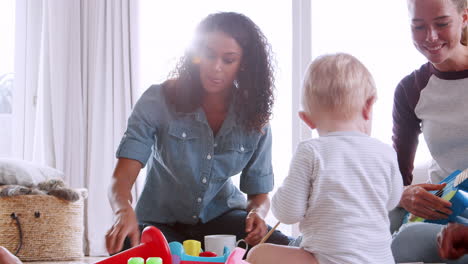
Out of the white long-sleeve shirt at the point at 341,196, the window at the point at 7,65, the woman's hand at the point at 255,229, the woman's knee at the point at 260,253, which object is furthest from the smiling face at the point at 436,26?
the window at the point at 7,65

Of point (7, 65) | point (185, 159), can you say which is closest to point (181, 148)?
point (185, 159)

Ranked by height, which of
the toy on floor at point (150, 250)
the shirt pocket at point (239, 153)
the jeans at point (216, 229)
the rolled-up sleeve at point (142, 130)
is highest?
the rolled-up sleeve at point (142, 130)

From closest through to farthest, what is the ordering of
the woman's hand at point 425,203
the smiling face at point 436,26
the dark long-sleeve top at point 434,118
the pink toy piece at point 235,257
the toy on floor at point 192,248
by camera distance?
the pink toy piece at point 235,257 → the toy on floor at point 192,248 → the woman's hand at point 425,203 → the smiling face at point 436,26 → the dark long-sleeve top at point 434,118

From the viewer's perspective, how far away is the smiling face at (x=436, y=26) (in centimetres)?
163

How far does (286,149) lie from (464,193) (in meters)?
2.09

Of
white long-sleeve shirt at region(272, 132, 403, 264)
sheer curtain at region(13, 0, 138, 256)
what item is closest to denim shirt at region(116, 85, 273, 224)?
white long-sleeve shirt at region(272, 132, 403, 264)

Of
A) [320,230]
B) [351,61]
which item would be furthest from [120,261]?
[351,61]

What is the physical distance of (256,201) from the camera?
1.97 m

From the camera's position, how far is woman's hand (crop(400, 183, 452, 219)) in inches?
59.9

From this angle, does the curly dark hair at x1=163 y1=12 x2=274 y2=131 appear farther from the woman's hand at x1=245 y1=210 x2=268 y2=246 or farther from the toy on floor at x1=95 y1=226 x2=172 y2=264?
the toy on floor at x1=95 y1=226 x2=172 y2=264

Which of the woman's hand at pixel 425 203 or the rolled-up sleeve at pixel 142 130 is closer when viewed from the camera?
the woman's hand at pixel 425 203

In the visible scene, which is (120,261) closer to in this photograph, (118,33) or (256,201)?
(256,201)

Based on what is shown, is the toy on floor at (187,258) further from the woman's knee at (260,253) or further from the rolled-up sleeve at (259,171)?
the rolled-up sleeve at (259,171)

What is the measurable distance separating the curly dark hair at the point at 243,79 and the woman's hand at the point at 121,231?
50cm
